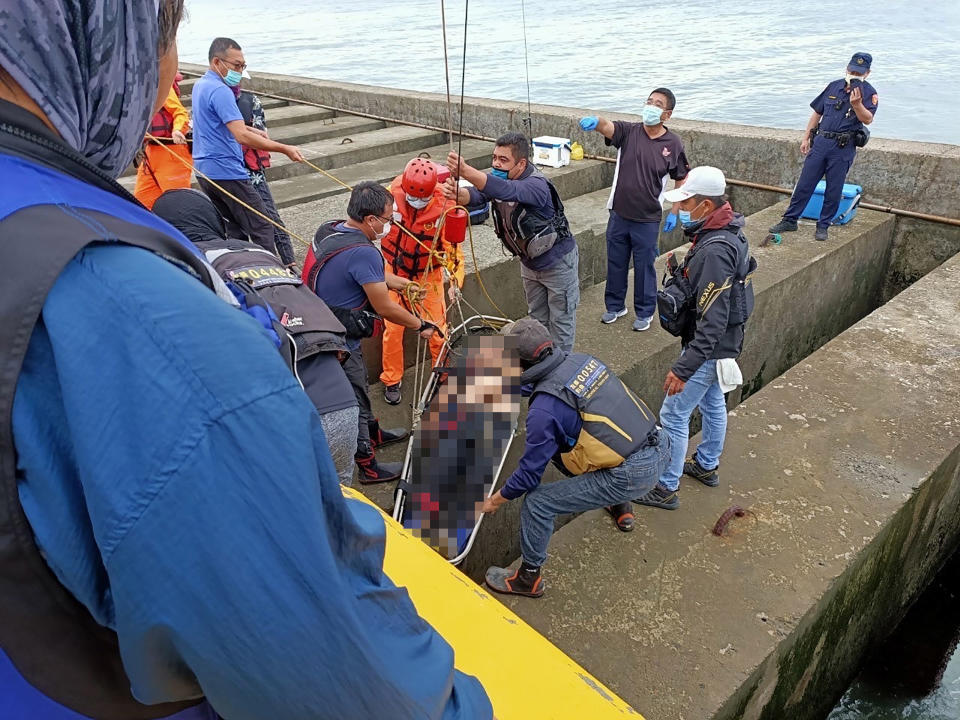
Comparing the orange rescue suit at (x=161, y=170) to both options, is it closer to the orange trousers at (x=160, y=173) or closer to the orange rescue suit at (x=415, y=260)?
the orange trousers at (x=160, y=173)

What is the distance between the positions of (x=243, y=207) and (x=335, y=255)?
198 cm

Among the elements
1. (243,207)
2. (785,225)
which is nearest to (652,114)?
(785,225)

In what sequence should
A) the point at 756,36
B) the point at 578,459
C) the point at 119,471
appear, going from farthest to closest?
1. the point at 756,36
2. the point at 578,459
3. the point at 119,471

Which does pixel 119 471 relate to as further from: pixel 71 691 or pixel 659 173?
pixel 659 173

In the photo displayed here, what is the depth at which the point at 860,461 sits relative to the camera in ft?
11.8

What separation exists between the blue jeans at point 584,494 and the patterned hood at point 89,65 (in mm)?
2593

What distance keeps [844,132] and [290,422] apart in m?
6.90

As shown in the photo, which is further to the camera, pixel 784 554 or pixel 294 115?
pixel 294 115

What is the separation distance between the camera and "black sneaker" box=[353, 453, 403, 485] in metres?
3.84

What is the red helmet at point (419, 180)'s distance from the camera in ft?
14.0

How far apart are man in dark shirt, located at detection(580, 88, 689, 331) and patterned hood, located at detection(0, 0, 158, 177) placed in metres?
4.71

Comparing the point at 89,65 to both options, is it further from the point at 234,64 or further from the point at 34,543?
the point at 234,64

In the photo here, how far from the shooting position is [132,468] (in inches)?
18.6

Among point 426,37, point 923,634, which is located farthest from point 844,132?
point 426,37
